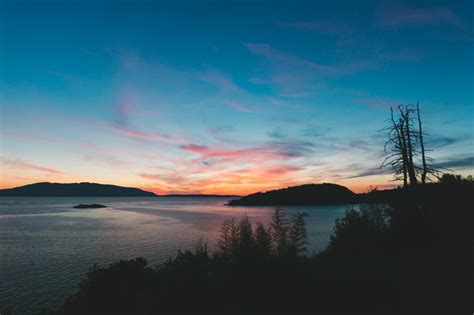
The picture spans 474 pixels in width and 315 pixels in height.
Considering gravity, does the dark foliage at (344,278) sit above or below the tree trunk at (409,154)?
below

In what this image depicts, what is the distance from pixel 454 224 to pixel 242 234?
65.7 feet

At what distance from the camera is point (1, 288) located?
3094 cm

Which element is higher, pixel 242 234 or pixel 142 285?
pixel 242 234

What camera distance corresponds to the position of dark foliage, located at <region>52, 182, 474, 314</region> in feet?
49.6

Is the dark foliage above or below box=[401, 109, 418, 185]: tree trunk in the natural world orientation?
below

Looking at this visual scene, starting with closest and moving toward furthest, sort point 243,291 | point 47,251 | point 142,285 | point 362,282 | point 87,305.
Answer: point 362,282
point 243,291
point 87,305
point 142,285
point 47,251

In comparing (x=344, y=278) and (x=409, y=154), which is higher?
(x=409, y=154)

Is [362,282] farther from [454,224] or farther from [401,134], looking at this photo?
[401,134]

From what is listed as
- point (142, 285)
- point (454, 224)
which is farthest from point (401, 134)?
point (142, 285)

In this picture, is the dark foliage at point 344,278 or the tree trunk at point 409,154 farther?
the tree trunk at point 409,154

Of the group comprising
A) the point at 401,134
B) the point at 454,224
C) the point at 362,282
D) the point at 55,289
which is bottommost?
the point at 55,289

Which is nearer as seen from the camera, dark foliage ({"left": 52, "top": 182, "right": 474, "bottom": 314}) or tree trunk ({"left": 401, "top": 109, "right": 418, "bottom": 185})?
dark foliage ({"left": 52, "top": 182, "right": 474, "bottom": 314})

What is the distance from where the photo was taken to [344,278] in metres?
18.2

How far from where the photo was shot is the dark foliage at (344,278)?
15117mm
